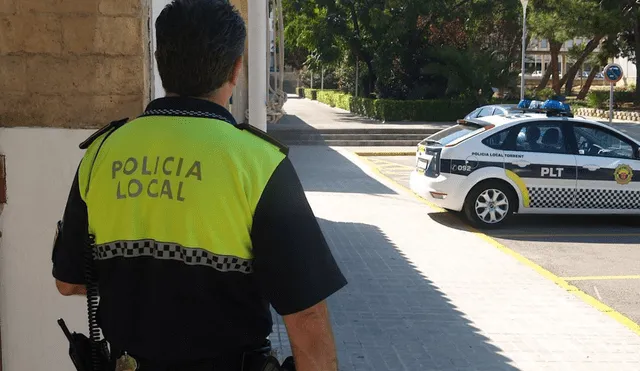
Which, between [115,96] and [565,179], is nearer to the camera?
[115,96]

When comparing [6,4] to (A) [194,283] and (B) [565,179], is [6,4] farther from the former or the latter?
(B) [565,179]

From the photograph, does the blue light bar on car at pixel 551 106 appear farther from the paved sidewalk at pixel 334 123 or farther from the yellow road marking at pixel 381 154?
the paved sidewalk at pixel 334 123

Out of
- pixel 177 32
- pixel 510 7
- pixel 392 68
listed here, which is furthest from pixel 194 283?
pixel 510 7

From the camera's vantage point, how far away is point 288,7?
114 ft

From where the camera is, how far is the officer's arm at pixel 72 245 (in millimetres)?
2264

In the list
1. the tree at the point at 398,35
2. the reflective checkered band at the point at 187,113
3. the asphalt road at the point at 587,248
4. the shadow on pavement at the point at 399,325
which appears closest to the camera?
the reflective checkered band at the point at 187,113

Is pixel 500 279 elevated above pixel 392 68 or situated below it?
below

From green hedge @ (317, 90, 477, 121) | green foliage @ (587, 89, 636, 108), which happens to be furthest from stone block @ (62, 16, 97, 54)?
green foliage @ (587, 89, 636, 108)

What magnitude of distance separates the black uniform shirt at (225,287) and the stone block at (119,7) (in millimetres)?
1836

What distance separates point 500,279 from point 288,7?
91.2 feet

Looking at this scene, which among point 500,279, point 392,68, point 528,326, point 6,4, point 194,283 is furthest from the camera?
point 392,68

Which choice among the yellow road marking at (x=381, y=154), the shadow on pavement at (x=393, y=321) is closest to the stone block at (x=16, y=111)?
the shadow on pavement at (x=393, y=321)

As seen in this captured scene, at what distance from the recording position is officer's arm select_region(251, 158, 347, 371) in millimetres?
2018

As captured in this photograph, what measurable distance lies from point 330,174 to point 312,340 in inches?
621
